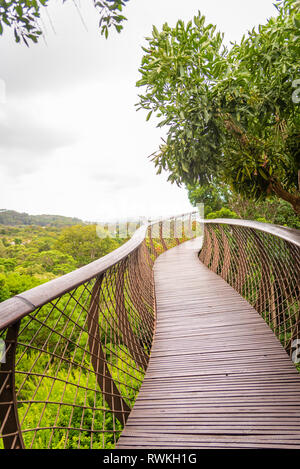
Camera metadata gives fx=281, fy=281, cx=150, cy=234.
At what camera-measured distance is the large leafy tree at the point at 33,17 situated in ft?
6.56

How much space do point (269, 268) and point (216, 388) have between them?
1.36m

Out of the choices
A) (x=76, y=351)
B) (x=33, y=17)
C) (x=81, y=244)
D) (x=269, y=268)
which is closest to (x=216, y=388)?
(x=76, y=351)

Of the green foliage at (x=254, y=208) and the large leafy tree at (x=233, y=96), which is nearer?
the large leafy tree at (x=233, y=96)

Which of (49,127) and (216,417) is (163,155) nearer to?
(216,417)

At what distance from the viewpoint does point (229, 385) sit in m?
1.77

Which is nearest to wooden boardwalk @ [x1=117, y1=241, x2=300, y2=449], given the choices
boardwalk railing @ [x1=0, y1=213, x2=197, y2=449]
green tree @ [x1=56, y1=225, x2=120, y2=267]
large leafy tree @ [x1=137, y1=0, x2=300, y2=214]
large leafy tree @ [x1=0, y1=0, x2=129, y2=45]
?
boardwalk railing @ [x1=0, y1=213, x2=197, y2=449]

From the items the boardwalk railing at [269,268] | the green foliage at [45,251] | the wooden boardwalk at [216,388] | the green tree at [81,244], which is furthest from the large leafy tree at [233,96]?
the green tree at [81,244]

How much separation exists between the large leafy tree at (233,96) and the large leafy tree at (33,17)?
73.0 inches

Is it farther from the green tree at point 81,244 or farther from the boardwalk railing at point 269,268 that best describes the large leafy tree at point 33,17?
the green tree at point 81,244

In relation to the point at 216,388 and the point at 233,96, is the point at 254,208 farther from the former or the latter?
the point at 216,388

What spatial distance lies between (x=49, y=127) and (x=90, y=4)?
4406 centimetres

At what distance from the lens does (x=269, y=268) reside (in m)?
2.71

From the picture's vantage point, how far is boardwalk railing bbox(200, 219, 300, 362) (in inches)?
81.7

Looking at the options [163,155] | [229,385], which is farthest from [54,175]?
[229,385]
